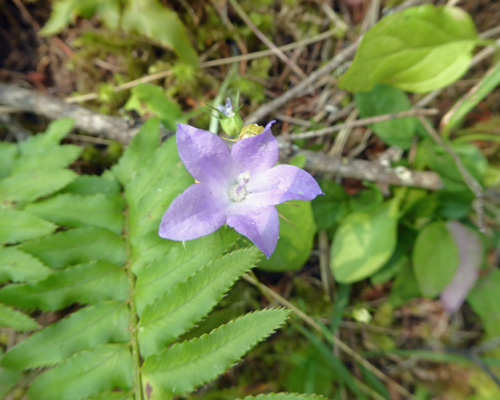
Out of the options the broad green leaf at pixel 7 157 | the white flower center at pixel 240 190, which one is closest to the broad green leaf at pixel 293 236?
the white flower center at pixel 240 190

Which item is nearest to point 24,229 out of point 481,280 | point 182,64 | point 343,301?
point 182,64

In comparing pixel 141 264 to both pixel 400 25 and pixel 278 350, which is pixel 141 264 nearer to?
pixel 278 350

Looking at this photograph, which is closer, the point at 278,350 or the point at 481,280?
the point at 278,350

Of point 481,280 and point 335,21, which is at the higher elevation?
point 335,21

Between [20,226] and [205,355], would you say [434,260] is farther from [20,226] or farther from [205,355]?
[20,226]

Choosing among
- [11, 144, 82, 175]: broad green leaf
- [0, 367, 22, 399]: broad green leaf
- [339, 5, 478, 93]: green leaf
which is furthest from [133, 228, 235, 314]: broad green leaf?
[339, 5, 478, 93]: green leaf

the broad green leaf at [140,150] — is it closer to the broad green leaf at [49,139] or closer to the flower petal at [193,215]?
the broad green leaf at [49,139]
